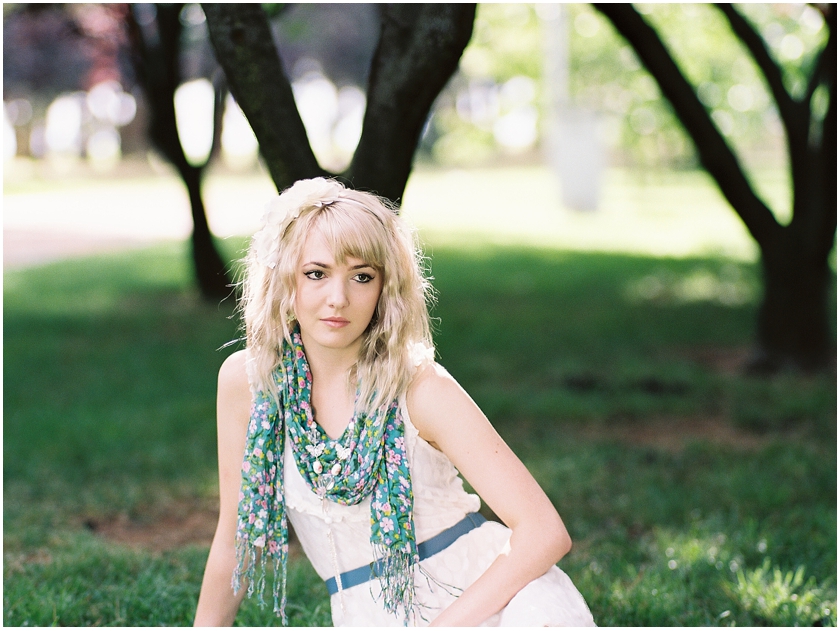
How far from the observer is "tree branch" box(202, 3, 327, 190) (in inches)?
124

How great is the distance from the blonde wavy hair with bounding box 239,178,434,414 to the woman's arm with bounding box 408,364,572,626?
0.47ft

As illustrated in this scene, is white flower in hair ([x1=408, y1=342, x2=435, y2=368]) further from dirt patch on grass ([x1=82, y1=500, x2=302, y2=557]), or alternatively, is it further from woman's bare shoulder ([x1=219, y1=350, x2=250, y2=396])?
dirt patch on grass ([x1=82, y1=500, x2=302, y2=557])

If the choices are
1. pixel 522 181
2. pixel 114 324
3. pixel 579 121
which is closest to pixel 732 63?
pixel 579 121

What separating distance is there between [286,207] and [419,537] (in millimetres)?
831

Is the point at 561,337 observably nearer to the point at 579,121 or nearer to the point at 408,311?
the point at 408,311

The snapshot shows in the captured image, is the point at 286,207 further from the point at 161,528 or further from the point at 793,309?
the point at 793,309

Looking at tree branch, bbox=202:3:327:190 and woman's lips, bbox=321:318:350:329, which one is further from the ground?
tree branch, bbox=202:3:327:190

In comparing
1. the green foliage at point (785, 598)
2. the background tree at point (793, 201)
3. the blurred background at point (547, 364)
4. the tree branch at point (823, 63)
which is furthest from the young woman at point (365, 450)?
the tree branch at point (823, 63)

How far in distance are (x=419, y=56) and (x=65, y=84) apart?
29403 millimetres

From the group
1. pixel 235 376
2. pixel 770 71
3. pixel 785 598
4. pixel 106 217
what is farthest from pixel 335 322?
pixel 106 217

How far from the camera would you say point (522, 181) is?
28.4 m

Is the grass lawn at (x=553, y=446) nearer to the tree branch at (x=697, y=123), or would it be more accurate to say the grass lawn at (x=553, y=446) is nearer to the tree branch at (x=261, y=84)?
the tree branch at (x=697, y=123)

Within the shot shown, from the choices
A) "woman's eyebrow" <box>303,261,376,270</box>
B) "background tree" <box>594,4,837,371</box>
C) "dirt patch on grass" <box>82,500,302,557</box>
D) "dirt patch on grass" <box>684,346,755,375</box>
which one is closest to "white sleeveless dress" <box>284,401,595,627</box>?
"woman's eyebrow" <box>303,261,376,270</box>

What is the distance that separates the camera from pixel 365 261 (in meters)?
2.09
